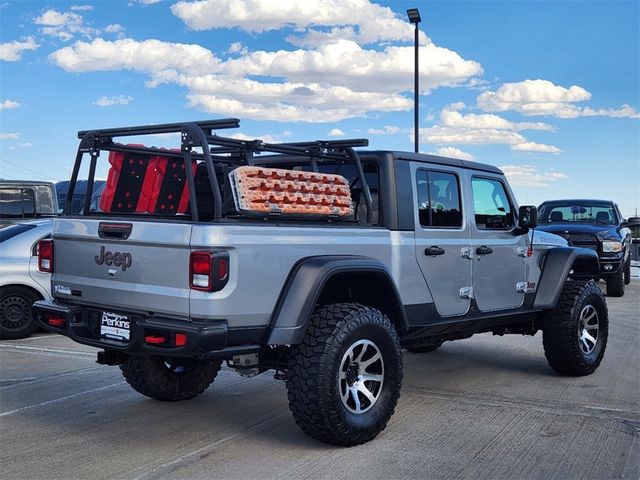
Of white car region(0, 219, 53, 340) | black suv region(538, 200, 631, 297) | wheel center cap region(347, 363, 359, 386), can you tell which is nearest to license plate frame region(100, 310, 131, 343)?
wheel center cap region(347, 363, 359, 386)

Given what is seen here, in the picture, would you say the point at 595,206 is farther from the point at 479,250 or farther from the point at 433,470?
the point at 433,470

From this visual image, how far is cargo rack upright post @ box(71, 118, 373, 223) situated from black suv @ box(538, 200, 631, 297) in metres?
8.92

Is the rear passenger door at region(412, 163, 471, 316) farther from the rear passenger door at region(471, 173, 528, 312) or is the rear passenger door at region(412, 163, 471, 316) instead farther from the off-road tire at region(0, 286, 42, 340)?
the off-road tire at region(0, 286, 42, 340)

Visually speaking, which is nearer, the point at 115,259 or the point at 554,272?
the point at 115,259

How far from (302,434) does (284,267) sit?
50.7 inches

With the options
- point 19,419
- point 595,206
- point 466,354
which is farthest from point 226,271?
point 595,206

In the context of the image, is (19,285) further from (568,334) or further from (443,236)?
(568,334)

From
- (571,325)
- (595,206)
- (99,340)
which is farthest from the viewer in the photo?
(595,206)

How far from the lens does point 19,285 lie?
9141mm

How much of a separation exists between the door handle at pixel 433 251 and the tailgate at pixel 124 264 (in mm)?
2078

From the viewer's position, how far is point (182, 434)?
5.26 metres

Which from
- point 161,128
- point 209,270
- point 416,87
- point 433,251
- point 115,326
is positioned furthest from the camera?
point 416,87

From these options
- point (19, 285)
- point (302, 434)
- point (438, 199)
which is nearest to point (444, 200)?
point (438, 199)

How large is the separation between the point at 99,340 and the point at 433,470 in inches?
88.2
